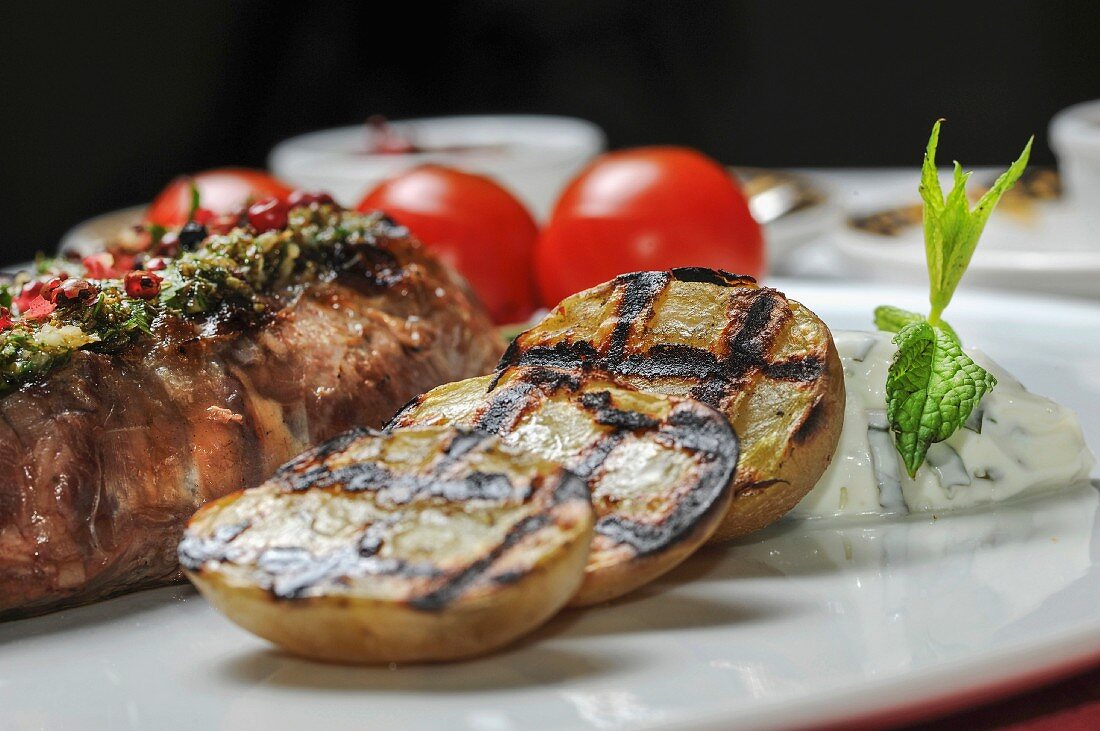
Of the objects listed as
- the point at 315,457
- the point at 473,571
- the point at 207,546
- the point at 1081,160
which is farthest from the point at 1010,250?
the point at 207,546

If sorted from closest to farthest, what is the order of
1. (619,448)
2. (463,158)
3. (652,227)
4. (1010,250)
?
(619,448) < (652,227) < (1010,250) < (463,158)

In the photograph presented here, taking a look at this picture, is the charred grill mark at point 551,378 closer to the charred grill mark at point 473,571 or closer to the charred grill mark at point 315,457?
the charred grill mark at point 315,457

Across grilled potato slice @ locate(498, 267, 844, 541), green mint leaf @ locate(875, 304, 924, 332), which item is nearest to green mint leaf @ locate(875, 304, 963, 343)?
green mint leaf @ locate(875, 304, 924, 332)

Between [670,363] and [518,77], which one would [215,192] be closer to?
[670,363]

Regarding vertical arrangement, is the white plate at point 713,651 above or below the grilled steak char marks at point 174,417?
below

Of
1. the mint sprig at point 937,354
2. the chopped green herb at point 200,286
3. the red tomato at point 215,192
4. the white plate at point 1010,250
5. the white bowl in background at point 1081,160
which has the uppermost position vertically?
→ the chopped green herb at point 200,286

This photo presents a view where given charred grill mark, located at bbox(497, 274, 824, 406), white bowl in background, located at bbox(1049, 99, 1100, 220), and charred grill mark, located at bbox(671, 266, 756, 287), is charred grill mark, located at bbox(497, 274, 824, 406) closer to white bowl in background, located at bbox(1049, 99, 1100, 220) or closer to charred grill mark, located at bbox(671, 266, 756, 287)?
charred grill mark, located at bbox(671, 266, 756, 287)

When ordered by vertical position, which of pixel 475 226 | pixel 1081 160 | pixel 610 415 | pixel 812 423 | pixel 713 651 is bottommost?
pixel 1081 160

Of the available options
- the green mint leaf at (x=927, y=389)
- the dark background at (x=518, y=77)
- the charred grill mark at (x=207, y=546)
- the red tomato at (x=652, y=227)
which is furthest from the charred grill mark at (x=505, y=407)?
the dark background at (x=518, y=77)
